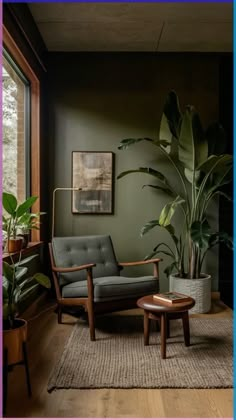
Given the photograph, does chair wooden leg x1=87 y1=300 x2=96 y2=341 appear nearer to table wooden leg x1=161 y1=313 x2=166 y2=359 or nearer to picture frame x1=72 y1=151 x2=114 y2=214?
table wooden leg x1=161 y1=313 x2=166 y2=359

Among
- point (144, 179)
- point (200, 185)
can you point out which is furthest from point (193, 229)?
point (144, 179)

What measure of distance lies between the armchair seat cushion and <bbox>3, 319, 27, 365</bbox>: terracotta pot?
93 centimetres

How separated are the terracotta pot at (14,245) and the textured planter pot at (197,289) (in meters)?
1.62

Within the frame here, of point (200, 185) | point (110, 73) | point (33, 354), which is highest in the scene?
point (110, 73)

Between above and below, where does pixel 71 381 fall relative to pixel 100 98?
below

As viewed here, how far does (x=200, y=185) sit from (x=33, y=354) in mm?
2206

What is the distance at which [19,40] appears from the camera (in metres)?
2.98

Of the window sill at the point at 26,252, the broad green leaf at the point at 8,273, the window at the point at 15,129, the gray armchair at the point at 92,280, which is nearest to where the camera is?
the broad green leaf at the point at 8,273

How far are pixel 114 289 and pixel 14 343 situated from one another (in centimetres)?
108

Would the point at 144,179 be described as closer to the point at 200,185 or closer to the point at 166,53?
the point at 200,185

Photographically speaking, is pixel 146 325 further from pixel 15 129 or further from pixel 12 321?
pixel 15 129

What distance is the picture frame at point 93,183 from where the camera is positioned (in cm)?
415

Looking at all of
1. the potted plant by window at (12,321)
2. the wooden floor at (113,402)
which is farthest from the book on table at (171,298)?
the potted plant by window at (12,321)

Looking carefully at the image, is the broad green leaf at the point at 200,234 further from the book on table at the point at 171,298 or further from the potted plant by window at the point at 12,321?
the potted plant by window at the point at 12,321
